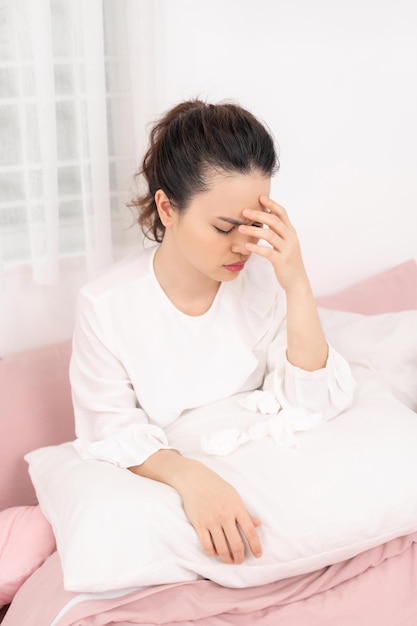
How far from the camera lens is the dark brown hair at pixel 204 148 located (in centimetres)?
143

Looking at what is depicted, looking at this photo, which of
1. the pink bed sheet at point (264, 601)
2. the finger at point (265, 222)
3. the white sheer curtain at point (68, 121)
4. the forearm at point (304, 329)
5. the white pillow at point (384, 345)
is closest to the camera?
the pink bed sheet at point (264, 601)

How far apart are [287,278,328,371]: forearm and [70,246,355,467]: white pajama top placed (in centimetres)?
2

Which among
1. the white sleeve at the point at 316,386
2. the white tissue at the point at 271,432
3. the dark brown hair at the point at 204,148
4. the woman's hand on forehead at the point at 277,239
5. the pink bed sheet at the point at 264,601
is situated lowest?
the pink bed sheet at the point at 264,601

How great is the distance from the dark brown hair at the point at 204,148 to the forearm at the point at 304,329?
0.73ft

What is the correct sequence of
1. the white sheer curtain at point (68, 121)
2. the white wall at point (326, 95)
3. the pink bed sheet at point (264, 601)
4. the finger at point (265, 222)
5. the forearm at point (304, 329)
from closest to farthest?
the pink bed sheet at point (264, 601), the finger at point (265, 222), the forearm at point (304, 329), the white sheer curtain at point (68, 121), the white wall at point (326, 95)

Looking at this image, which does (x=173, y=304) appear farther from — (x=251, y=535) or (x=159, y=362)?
(x=251, y=535)

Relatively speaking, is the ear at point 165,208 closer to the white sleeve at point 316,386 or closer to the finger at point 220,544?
the white sleeve at point 316,386

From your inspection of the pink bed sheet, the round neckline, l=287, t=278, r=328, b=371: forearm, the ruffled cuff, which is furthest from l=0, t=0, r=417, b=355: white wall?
the pink bed sheet

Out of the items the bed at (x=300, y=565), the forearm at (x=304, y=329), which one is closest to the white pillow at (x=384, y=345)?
the bed at (x=300, y=565)

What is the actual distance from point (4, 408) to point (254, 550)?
2.25 feet

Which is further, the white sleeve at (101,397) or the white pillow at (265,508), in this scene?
the white sleeve at (101,397)

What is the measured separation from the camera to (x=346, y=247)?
2.38 m

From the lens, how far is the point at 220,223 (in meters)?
1.43

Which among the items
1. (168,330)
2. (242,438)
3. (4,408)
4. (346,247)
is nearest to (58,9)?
(168,330)
